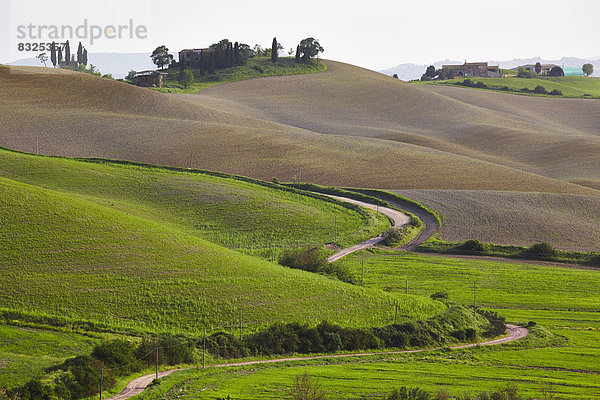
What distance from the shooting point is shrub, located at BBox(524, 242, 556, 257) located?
262 feet

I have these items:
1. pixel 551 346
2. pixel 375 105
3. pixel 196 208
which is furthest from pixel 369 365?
pixel 375 105

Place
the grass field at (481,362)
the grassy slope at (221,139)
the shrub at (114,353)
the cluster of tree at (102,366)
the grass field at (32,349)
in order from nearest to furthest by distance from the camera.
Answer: the cluster of tree at (102,366) → the grass field at (32,349) → the grass field at (481,362) → the shrub at (114,353) → the grassy slope at (221,139)

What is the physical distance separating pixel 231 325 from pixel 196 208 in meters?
40.1

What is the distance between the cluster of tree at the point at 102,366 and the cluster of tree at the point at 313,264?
23.7m

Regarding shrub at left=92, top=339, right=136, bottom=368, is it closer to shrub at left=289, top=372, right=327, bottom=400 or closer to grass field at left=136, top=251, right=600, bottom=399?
grass field at left=136, top=251, right=600, bottom=399

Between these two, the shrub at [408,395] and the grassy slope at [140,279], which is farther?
the grassy slope at [140,279]

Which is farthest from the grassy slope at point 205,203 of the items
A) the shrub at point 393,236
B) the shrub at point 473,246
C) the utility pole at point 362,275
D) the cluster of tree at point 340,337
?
the cluster of tree at point 340,337

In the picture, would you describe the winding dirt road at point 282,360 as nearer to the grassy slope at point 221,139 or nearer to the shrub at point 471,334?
the shrub at point 471,334

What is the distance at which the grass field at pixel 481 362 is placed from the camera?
3856 centimetres

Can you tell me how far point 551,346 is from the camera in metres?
51.3

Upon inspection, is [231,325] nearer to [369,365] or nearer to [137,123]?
[369,365]

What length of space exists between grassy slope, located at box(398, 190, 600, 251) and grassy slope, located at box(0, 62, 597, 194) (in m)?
9.42

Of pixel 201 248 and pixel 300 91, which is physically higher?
pixel 300 91

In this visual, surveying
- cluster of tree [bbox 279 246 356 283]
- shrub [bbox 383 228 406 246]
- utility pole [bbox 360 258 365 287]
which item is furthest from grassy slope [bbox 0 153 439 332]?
shrub [bbox 383 228 406 246]
